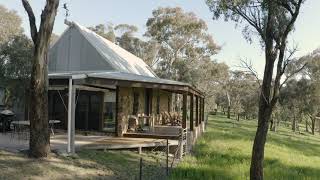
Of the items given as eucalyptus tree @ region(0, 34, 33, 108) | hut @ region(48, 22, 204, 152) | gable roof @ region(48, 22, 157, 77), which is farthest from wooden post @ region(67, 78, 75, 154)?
eucalyptus tree @ region(0, 34, 33, 108)

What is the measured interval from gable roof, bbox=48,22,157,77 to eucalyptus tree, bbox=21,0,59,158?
9.05 m

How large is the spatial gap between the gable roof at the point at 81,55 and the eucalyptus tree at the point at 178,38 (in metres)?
25.6

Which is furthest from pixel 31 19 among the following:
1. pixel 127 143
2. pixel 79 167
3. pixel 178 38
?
pixel 178 38

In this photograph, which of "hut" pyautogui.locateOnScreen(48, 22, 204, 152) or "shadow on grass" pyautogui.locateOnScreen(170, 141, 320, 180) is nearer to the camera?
"shadow on grass" pyautogui.locateOnScreen(170, 141, 320, 180)

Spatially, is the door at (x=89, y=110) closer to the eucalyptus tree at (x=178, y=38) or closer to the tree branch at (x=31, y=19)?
the tree branch at (x=31, y=19)

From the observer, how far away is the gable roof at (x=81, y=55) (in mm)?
22233

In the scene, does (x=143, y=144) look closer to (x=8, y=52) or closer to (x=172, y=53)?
(x=8, y=52)

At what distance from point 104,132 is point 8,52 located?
37.9ft

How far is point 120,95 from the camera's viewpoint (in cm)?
2077

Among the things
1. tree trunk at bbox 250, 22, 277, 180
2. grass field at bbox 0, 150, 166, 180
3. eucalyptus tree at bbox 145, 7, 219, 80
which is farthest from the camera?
eucalyptus tree at bbox 145, 7, 219, 80

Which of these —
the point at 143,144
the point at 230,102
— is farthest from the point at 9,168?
the point at 230,102

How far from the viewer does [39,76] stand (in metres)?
12.7

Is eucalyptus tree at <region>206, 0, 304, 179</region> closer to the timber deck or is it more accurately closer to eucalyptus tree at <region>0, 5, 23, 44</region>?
the timber deck

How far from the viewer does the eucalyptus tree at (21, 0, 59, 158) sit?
1261cm
